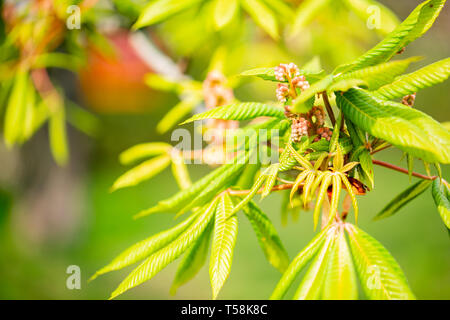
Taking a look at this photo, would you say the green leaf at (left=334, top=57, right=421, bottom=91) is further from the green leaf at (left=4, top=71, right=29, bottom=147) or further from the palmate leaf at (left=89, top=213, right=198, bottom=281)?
the green leaf at (left=4, top=71, right=29, bottom=147)

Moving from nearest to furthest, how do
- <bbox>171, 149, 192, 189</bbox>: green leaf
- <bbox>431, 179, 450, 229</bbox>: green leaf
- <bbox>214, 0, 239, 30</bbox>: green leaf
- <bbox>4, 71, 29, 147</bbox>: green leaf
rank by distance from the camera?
<bbox>431, 179, 450, 229</bbox>: green leaf → <bbox>214, 0, 239, 30</bbox>: green leaf → <bbox>171, 149, 192, 189</bbox>: green leaf → <bbox>4, 71, 29, 147</bbox>: green leaf

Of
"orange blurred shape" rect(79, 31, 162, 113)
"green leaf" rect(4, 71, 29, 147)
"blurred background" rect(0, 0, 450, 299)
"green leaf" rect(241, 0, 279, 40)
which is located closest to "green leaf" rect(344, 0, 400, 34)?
"green leaf" rect(241, 0, 279, 40)

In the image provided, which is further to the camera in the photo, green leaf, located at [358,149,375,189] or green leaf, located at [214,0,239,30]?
green leaf, located at [214,0,239,30]

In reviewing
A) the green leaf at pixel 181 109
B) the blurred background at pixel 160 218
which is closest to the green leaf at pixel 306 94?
the green leaf at pixel 181 109

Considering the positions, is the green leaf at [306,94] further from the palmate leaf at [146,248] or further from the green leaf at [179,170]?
Answer: the green leaf at [179,170]

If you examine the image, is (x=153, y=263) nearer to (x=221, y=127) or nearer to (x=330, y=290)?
(x=330, y=290)

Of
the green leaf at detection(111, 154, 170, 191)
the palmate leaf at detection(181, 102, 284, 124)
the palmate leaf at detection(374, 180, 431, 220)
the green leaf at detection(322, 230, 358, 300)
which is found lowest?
the green leaf at detection(322, 230, 358, 300)

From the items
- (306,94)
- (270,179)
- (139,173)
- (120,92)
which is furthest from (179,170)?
(120,92)

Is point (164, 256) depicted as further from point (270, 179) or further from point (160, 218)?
point (160, 218)
